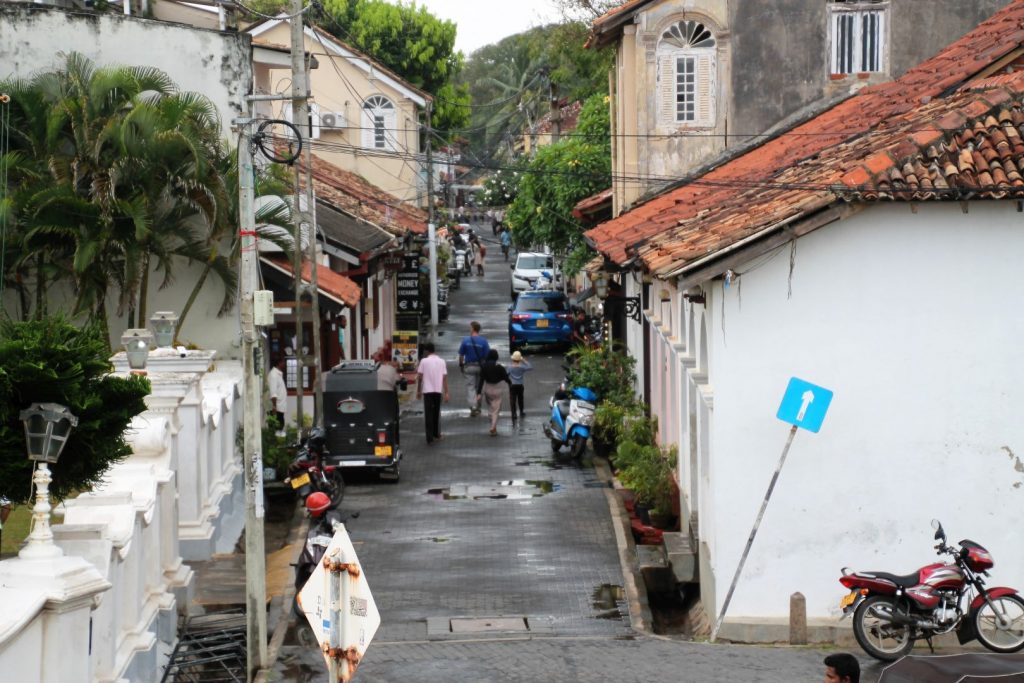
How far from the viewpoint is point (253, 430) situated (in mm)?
13508

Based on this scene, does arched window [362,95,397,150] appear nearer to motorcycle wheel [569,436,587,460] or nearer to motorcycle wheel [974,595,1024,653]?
motorcycle wheel [569,436,587,460]

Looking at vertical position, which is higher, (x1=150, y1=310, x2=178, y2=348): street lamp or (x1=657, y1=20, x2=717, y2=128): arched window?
(x1=657, y1=20, x2=717, y2=128): arched window

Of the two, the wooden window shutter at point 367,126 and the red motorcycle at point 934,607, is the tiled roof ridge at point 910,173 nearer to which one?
the red motorcycle at point 934,607

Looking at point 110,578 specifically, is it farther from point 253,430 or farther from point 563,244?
point 563,244

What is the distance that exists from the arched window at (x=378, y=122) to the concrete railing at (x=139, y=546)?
1930 centimetres

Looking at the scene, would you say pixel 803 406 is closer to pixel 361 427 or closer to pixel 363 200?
pixel 361 427

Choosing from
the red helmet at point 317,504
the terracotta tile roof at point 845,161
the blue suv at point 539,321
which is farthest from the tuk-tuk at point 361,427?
the blue suv at point 539,321

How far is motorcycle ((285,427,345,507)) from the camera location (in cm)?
1880

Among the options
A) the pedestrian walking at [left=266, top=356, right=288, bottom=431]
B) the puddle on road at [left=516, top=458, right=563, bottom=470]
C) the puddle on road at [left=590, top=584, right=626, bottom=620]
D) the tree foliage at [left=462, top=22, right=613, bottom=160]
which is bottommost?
the puddle on road at [left=590, top=584, right=626, bottom=620]

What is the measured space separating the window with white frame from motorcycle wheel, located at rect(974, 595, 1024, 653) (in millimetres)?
12349

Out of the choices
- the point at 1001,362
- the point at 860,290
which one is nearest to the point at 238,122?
the point at 860,290

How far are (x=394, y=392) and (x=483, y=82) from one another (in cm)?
5878

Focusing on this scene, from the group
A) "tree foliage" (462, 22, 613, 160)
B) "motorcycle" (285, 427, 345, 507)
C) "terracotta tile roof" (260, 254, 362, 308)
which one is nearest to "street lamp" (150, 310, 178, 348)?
"motorcycle" (285, 427, 345, 507)

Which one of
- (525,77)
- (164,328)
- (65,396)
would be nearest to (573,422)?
(164,328)
